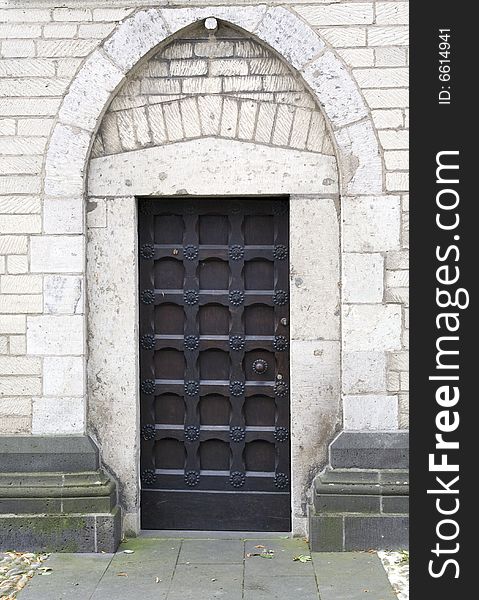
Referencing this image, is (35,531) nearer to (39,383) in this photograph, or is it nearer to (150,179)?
(39,383)

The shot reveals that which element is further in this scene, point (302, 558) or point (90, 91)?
point (90, 91)

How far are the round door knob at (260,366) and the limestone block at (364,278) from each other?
0.77m

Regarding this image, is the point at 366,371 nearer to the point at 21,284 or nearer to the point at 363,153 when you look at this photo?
the point at 363,153

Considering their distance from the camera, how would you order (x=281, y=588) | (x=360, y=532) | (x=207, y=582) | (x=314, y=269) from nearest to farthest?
(x=281, y=588), (x=207, y=582), (x=360, y=532), (x=314, y=269)

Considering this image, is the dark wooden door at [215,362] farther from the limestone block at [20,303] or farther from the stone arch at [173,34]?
the limestone block at [20,303]

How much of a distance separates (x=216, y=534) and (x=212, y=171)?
2.50 m

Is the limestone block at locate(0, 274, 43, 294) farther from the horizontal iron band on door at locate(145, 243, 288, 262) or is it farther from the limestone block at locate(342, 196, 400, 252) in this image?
the limestone block at locate(342, 196, 400, 252)

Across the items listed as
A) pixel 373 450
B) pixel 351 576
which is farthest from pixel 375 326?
pixel 351 576

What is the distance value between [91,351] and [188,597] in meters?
1.82

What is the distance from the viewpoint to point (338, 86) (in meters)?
6.17

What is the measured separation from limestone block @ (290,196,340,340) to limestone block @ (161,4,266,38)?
3.89ft

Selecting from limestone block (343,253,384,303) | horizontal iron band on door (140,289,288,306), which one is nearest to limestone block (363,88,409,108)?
limestone block (343,253,384,303)

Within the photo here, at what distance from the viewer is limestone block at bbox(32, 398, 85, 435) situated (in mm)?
6293

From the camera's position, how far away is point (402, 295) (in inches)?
244
